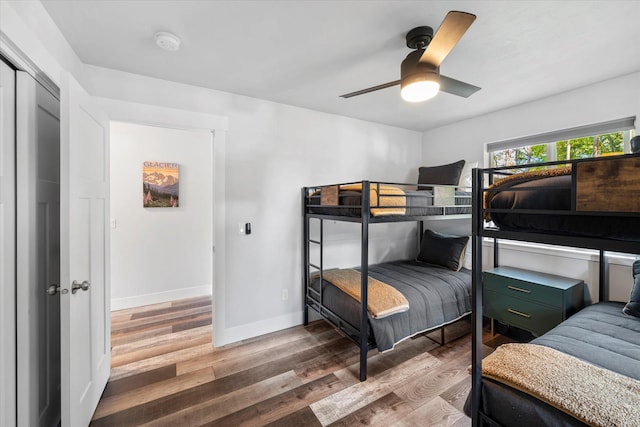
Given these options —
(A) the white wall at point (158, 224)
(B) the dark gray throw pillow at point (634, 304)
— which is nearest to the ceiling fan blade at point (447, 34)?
(B) the dark gray throw pillow at point (634, 304)

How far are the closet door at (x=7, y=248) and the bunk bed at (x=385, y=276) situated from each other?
1.86 m

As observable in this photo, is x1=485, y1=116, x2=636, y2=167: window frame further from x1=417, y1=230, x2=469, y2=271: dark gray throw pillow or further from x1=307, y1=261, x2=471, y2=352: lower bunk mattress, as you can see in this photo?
x1=307, y1=261, x2=471, y2=352: lower bunk mattress

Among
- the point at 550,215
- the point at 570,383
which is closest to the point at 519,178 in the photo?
the point at 550,215

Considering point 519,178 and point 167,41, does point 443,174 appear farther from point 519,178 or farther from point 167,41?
point 167,41

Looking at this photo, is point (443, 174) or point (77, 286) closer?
point (77, 286)

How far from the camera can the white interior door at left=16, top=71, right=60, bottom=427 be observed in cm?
125

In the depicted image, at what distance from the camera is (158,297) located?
11.4 ft

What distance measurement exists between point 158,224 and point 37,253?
7.26 feet

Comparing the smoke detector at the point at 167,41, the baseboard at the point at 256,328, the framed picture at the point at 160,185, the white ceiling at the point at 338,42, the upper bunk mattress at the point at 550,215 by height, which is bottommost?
the baseboard at the point at 256,328

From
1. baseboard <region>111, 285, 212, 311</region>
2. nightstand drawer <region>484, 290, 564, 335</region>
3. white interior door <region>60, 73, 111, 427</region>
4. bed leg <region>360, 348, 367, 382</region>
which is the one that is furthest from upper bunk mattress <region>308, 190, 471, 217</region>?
baseboard <region>111, 285, 212, 311</region>

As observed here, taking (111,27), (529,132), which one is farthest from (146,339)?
(529,132)

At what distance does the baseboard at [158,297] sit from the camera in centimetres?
327

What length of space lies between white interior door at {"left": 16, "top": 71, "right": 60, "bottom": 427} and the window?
3876 mm

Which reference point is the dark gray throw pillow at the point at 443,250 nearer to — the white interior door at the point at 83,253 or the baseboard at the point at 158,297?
the baseboard at the point at 158,297
